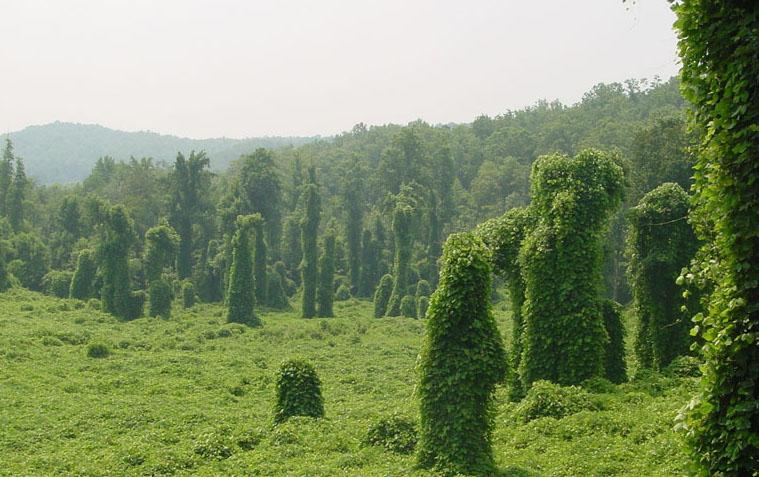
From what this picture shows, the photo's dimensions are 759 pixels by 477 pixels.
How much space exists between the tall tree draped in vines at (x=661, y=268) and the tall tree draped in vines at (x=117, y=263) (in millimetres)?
29109


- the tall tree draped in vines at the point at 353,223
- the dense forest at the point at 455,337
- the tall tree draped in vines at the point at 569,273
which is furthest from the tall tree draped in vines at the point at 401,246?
the tall tree draped in vines at the point at 569,273

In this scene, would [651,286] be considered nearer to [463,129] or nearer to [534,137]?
[534,137]

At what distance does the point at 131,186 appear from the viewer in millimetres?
57031

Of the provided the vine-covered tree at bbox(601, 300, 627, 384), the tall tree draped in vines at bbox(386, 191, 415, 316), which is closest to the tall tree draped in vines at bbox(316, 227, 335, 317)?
the tall tree draped in vines at bbox(386, 191, 415, 316)

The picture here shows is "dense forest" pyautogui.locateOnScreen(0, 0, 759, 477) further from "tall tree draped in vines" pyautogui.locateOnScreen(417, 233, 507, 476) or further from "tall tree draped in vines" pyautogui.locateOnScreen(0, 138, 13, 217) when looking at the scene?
"tall tree draped in vines" pyautogui.locateOnScreen(0, 138, 13, 217)

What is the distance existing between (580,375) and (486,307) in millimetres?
4779

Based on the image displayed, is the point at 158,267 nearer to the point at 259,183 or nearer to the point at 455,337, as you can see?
the point at 259,183

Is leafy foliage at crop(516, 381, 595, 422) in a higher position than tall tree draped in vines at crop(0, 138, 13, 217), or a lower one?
lower

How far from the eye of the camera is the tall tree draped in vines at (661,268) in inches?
632

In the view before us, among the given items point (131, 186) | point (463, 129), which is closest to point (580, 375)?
point (131, 186)

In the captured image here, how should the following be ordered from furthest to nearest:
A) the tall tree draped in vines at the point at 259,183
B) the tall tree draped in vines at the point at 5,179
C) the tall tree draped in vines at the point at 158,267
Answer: the tall tree draped in vines at the point at 5,179 → the tall tree draped in vines at the point at 259,183 → the tall tree draped in vines at the point at 158,267

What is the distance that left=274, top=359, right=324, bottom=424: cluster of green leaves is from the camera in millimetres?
15805

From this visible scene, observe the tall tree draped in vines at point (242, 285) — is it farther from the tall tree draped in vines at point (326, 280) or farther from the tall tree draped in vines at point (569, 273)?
the tall tree draped in vines at point (569, 273)

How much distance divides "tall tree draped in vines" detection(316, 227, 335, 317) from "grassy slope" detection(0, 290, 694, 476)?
8317 millimetres
